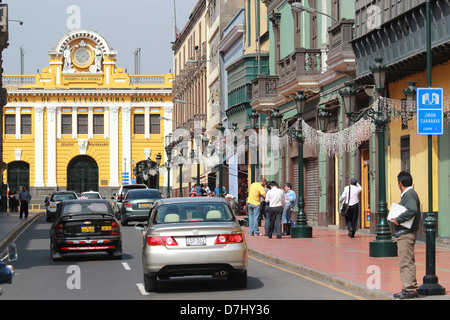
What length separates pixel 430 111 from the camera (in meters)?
14.4

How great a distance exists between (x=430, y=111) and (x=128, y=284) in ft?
20.1

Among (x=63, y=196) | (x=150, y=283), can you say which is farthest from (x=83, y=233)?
(x=63, y=196)

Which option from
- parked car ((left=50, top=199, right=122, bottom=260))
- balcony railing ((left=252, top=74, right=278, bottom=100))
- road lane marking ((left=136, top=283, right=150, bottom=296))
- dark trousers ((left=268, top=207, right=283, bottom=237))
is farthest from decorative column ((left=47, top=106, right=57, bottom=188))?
road lane marking ((left=136, top=283, right=150, bottom=296))

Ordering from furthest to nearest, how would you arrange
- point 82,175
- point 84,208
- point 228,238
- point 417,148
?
point 82,175
point 417,148
point 84,208
point 228,238

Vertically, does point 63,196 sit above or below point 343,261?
above

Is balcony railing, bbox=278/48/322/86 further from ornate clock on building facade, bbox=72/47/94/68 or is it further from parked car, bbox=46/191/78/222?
ornate clock on building facade, bbox=72/47/94/68

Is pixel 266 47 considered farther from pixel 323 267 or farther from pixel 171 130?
pixel 171 130

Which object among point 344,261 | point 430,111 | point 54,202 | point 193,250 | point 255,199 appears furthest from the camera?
point 54,202

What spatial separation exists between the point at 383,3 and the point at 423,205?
5.82m

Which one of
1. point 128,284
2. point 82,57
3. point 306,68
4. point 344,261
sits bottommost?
point 128,284

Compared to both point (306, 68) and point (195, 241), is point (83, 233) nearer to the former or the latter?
point (195, 241)

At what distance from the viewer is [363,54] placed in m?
27.8

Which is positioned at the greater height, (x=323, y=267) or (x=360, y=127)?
(x=360, y=127)
